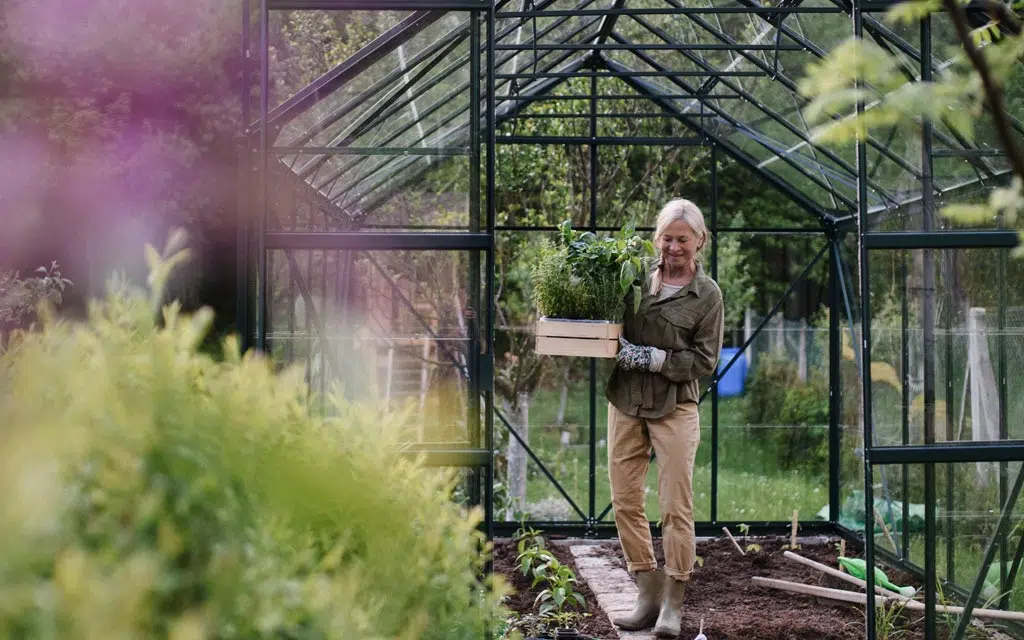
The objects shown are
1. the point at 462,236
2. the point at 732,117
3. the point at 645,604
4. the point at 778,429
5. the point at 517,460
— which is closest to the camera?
the point at 462,236

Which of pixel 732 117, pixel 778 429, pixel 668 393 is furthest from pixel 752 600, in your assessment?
pixel 732 117

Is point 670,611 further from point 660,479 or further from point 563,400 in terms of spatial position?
point 563,400

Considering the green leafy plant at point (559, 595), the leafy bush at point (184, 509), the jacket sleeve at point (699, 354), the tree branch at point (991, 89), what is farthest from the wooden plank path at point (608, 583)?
the tree branch at point (991, 89)

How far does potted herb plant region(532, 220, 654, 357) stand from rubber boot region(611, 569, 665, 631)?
1039 millimetres

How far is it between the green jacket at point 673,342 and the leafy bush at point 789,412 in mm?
3788

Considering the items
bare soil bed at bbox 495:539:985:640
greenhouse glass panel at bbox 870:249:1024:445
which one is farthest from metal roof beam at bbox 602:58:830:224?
greenhouse glass panel at bbox 870:249:1024:445

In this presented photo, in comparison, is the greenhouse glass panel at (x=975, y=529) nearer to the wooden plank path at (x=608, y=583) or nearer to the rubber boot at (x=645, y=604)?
the rubber boot at (x=645, y=604)

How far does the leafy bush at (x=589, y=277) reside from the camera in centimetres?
436

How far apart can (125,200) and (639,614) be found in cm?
772

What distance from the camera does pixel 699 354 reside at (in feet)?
14.6

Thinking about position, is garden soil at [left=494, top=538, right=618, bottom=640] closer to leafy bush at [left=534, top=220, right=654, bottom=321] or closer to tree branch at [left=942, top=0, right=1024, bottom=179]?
leafy bush at [left=534, top=220, right=654, bottom=321]

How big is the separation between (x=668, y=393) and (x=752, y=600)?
1686 mm

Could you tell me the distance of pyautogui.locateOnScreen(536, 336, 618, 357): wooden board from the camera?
431cm

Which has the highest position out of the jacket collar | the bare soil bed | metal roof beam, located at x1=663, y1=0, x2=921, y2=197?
metal roof beam, located at x1=663, y1=0, x2=921, y2=197
